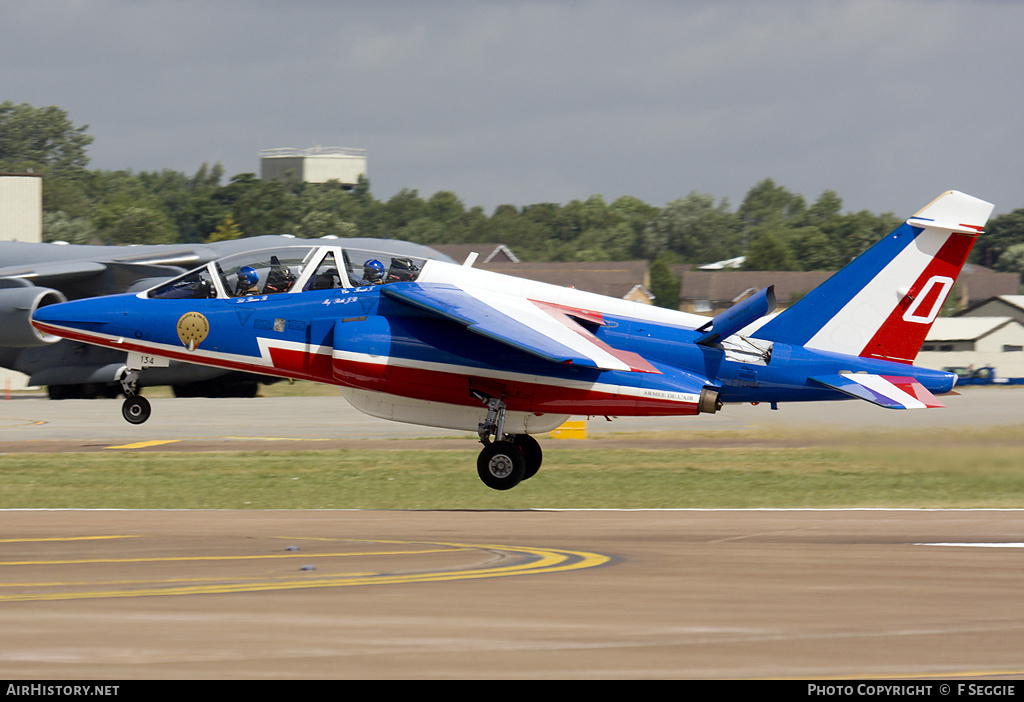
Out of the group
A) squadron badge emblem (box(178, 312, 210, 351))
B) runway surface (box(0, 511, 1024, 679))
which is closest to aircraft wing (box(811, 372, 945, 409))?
runway surface (box(0, 511, 1024, 679))

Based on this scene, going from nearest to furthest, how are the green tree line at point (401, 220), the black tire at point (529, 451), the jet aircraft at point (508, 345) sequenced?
the jet aircraft at point (508, 345), the black tire at point (529, 451), the green tree line at point (401, 220)

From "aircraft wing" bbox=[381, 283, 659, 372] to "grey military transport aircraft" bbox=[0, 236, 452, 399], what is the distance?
43.4 ft

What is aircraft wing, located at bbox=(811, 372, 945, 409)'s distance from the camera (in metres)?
15.8

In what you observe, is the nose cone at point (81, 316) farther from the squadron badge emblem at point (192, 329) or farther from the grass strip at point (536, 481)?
the grass strip at point (536, 481)

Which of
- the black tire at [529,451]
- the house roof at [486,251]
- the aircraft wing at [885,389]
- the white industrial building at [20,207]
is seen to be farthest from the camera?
the house roof at [486,251]

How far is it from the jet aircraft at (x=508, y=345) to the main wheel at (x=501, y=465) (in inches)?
0.8

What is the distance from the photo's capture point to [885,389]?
1611 centimetres

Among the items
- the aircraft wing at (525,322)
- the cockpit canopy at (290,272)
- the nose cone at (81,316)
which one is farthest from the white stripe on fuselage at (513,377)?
the nose cone at (81,316)

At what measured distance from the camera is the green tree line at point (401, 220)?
379 ft

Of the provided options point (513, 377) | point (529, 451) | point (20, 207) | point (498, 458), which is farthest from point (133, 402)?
point (20, 207)

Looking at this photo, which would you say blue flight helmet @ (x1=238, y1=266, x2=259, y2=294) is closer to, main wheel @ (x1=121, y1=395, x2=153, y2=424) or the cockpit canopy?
the cockpit canopy

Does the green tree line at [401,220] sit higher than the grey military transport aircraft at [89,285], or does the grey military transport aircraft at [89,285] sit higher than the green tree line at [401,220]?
the green tree line at [401,220]

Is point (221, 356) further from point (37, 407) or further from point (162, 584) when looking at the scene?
point (37, 407)
